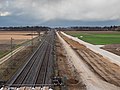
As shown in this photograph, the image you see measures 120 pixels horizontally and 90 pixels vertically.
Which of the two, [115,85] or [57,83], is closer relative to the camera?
[57,83]

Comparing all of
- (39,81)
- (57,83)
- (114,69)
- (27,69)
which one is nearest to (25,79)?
(39,81)

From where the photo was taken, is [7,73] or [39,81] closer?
[39,81]

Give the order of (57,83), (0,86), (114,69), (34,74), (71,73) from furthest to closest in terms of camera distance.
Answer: (114,69), (71,73), (34,74), (57,83), (0,86)

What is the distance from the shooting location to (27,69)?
36.8 metres

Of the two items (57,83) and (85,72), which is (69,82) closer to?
(57,83)

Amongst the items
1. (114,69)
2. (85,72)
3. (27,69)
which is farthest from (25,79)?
(114,69)

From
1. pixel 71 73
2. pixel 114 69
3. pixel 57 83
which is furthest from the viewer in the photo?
pixel 114 69

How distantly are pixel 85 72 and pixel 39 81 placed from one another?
10163 millimetres

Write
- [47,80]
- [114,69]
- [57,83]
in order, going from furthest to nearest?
1. [114,69]
2. [47,80]
3. [57,83]

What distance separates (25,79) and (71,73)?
25.0 feet

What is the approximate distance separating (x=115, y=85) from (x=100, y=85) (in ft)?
4.90

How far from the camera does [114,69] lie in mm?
40281

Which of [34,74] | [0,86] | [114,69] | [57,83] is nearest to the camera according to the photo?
[0,86]

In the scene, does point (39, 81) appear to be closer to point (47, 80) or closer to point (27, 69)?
point (47, 80)
